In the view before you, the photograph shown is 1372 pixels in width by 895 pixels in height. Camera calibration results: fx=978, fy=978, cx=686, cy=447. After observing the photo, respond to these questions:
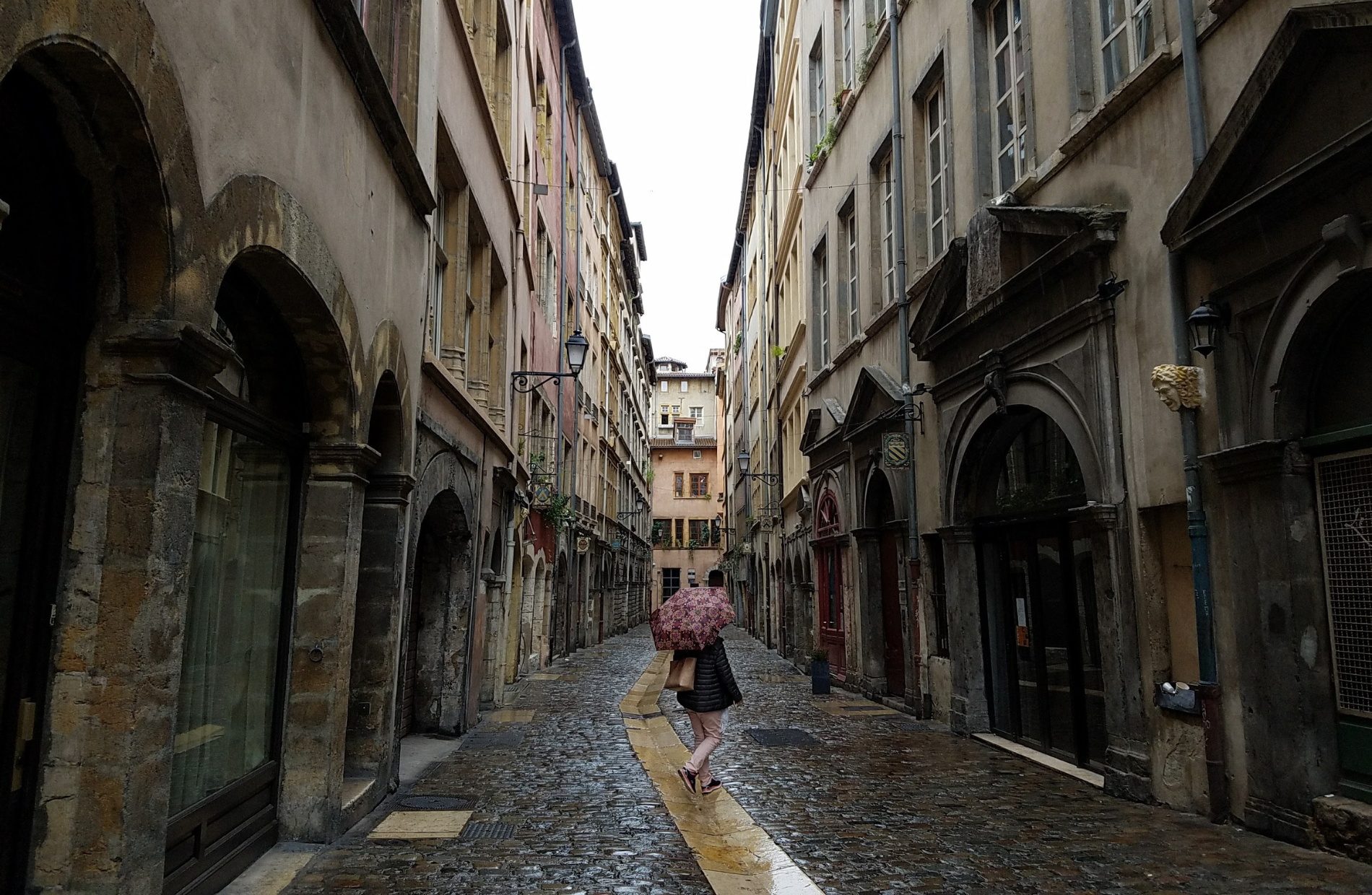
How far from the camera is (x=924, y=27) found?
12.3 meters

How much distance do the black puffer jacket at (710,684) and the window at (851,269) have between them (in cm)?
931

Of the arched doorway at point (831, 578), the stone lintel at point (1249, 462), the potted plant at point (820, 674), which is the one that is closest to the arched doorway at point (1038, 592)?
the stone lintel at point (1249, 462)

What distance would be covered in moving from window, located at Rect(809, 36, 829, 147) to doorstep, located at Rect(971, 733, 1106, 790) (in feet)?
41.2

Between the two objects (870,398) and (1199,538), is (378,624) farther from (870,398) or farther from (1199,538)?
(870,398)

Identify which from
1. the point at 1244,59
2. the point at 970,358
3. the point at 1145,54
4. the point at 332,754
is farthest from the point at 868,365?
the point at 332,754

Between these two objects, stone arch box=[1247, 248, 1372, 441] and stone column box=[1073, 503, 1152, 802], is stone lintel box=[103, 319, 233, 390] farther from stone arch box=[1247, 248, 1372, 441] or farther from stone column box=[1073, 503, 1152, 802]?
stone column box=[1073, 503, 1152, 802]

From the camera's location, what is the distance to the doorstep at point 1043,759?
26.6ft

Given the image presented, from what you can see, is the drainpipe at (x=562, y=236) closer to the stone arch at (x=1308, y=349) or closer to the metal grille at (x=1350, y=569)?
the stone arch at (x=1308, y=349)

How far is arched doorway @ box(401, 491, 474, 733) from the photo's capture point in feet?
34.4

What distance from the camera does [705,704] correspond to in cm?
742

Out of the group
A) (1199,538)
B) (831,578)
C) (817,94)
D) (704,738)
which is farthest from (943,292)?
(817,94)

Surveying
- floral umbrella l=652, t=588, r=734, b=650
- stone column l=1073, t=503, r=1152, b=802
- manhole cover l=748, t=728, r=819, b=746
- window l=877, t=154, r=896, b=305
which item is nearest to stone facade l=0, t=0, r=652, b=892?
floral umbrella l=652, t=588, r=734, b=650

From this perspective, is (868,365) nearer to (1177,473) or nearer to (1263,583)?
(1177,473)

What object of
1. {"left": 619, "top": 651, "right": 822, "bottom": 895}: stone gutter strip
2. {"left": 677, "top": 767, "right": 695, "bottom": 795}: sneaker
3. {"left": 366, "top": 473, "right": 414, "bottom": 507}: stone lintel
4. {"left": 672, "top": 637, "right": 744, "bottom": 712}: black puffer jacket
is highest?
{"left": 366, "top": 473, "right": 414, "bottom": 507}: stone lintel
